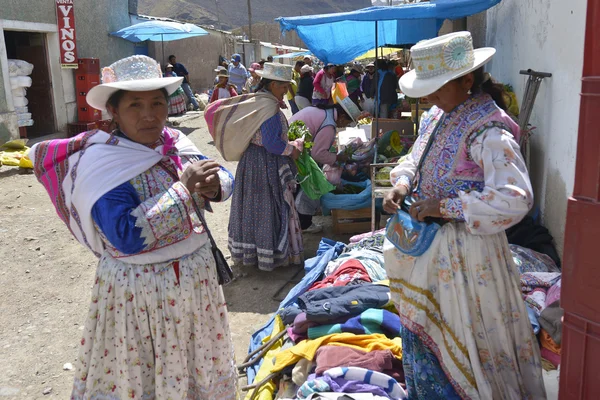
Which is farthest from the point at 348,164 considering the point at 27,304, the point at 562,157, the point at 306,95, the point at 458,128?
the point at 306,95

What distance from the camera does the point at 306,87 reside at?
12.4 meters

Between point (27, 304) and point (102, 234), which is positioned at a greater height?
point (102, 234)

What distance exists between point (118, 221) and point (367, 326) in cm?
182

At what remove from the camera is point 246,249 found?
5258 millimetres

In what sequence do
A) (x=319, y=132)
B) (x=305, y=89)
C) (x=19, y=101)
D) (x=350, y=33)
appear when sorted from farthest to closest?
(x=305, y=89) < (x=19, y=101) < (x=350, y=33) < (x=319, y=132)

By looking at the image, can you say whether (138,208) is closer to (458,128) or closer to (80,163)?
(80,163)

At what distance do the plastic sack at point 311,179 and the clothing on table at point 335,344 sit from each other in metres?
2.44

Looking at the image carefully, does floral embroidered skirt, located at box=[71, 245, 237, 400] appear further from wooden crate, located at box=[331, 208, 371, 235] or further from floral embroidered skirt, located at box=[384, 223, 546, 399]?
wooden crate, located at box=[331, 208, 371, 235]

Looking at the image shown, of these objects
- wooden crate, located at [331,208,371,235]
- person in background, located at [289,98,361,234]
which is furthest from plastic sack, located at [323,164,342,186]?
wooden crate, located at [331,208,371,235]

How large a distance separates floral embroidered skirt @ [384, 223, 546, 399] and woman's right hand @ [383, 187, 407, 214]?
21 cm

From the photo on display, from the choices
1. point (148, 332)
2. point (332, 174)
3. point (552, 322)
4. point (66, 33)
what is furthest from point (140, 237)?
point (66, 33)

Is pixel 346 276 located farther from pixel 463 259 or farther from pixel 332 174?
pixel 332 174

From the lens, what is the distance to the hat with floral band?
7.39 ft

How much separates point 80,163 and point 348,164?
4327 mm
